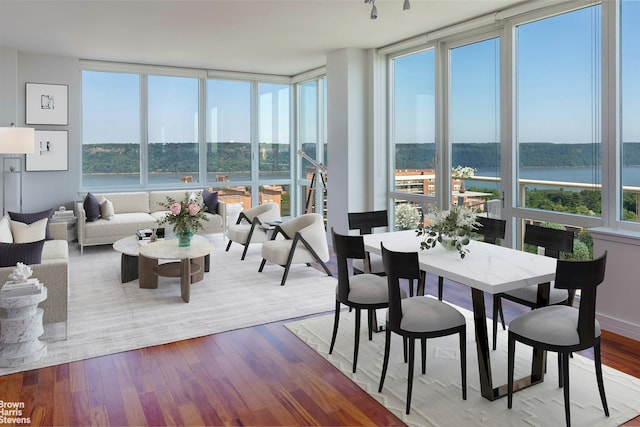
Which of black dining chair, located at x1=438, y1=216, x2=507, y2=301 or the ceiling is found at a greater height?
the ceiling

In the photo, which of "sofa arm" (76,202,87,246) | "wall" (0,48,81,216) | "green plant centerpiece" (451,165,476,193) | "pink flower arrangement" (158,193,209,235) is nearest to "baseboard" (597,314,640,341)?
"green plant centerpiece" (451,165,476,193)

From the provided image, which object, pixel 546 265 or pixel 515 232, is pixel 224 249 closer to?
pixel 515 232

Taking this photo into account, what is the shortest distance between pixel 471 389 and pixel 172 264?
3272mm

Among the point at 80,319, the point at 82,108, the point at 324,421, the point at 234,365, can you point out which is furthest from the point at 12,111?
the point at 324,421

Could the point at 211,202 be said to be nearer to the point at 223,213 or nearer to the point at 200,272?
the point at 223,213

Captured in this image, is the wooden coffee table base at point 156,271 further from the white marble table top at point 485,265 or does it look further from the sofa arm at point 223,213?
the sofa arm at point 223,213

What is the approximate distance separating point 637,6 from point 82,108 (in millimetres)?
7326

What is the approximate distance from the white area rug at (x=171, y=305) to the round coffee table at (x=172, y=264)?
4.4 inches

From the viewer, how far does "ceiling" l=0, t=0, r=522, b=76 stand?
4664 mm

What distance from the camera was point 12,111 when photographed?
260 inches

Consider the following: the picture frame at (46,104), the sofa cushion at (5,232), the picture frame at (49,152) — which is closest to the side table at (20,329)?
the sofa cushion at (5,232)

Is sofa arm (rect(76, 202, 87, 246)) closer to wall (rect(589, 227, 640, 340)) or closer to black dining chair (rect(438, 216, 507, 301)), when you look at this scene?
black dining chair (rect(438, 216, 507, 301))

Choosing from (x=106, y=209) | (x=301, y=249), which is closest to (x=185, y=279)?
(x=301, y=249)

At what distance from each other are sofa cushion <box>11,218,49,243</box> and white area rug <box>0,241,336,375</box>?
636 millimetres
